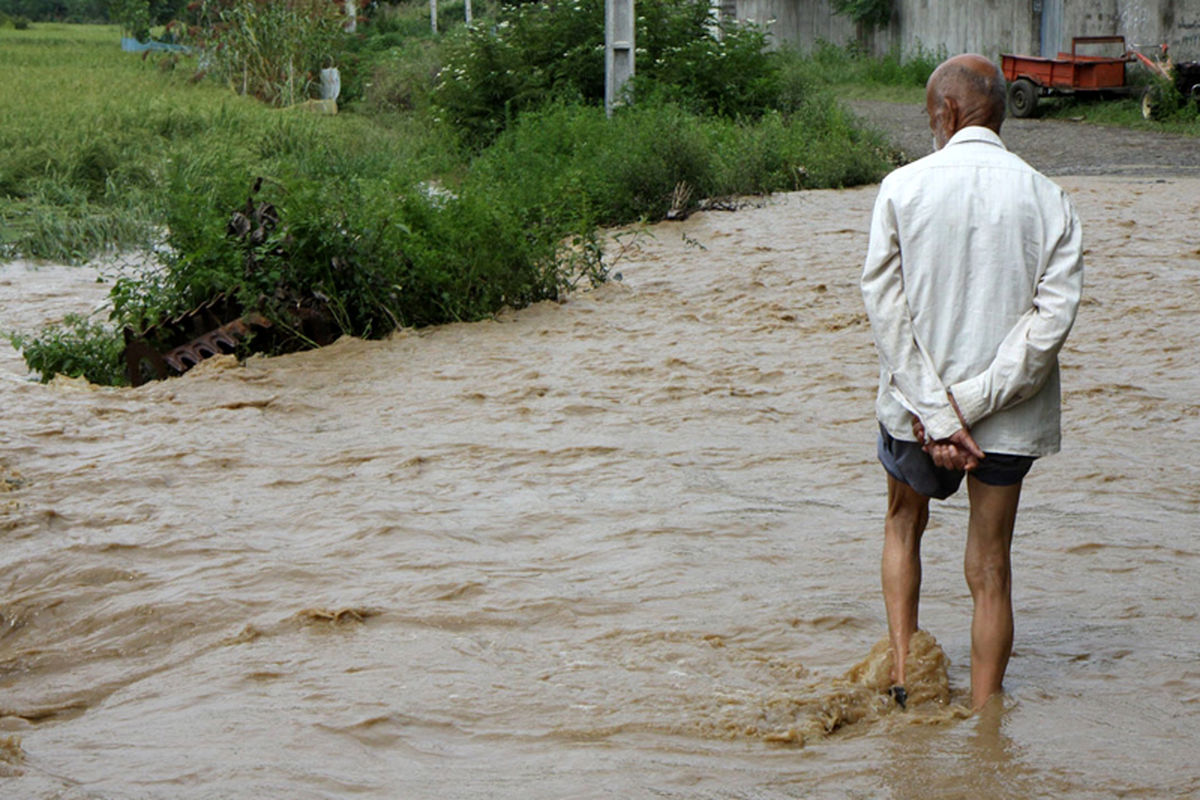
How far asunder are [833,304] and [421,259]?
269 centimetres

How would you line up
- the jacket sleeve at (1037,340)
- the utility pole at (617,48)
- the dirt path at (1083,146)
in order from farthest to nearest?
the utility pole at (617,48)
the dirt path at (1083,146)
the jacket sleeve at (1037,340)

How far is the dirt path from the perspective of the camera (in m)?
15.1

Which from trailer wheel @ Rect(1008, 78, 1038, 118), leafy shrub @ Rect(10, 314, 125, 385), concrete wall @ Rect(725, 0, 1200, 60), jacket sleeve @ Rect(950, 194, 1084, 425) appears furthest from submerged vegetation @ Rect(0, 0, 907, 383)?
jacket sleeve @ Rect(950, 194, 1084, 425)

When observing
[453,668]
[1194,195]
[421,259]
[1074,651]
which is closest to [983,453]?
[1074,651]

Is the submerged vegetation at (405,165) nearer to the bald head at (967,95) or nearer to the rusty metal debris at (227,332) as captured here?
the rusty metal debris at (227,332)

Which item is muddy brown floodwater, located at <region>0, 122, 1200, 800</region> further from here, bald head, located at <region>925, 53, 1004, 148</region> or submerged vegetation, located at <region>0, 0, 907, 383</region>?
bald head, located at <region>925, 53, 1004, 148</region>

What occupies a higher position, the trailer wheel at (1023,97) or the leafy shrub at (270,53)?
the leafy shrub at (270,53)

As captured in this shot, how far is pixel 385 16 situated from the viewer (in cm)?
4247

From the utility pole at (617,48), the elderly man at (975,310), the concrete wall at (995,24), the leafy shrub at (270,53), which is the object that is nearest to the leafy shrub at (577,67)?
the utility pole at (617,48)

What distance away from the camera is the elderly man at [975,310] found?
3.30 metres

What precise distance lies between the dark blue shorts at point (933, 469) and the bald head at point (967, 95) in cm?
80

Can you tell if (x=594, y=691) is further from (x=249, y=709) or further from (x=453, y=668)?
(x=249, y=709)

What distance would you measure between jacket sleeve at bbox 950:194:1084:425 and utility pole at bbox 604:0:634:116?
42.8ft

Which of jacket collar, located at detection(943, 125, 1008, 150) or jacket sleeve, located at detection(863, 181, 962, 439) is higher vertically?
jacket collar, located at detection(943, 125, 1008, 150)
